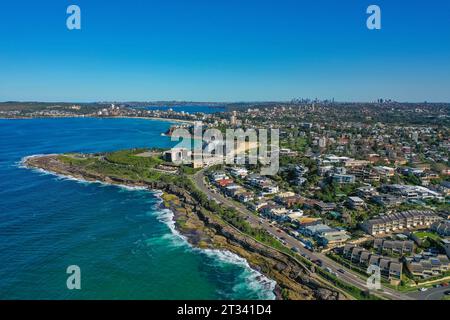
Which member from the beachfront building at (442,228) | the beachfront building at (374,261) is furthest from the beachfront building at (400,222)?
the beachfront building at (374,261)

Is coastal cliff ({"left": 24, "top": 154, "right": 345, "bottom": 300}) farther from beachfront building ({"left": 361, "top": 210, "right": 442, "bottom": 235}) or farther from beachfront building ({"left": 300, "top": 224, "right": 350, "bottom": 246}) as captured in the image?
beachfront building ({"left": 361, "top": 210, "right": 442, "bottom": 235})

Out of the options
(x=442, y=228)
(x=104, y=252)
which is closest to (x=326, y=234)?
(x=442, y=228)

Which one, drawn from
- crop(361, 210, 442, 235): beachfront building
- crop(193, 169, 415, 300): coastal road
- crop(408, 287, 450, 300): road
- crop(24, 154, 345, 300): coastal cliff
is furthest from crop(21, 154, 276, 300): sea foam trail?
crop(361, 210, 442, 235): beachfront building

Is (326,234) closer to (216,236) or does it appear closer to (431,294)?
(431,294)

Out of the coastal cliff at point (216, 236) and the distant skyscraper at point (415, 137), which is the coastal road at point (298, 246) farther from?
the distant skyscraper at point (415, 137)

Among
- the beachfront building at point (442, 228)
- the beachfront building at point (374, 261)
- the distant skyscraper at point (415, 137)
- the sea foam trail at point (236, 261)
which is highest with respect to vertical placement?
the distant skyscraper at point (415, 137)
